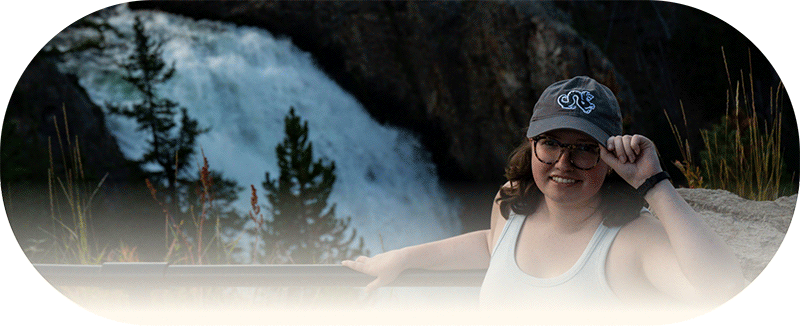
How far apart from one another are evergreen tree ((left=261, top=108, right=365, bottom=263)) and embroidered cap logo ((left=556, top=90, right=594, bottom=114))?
1.32 m

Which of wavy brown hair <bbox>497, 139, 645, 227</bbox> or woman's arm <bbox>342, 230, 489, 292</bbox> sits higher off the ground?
wavy brown hair <bbox>497, 139, 645, 227</bbox>

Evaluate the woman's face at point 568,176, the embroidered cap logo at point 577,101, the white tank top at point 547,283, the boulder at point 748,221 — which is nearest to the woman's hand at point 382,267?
the white tank top at point 547,283

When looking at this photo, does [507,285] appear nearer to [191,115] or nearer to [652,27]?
[652,27]

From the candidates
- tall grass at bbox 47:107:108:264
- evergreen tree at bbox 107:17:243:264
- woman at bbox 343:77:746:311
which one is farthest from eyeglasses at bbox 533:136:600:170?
tall grass at bbox 47:107:108:264

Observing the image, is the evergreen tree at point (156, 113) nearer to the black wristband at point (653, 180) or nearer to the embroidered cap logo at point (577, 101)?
the embroidered cap logo at point (577, 101)

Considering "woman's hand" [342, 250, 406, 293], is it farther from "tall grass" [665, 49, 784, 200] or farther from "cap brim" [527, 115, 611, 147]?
"tall grass" [665, 49, 784, 200]

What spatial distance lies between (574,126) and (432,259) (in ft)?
1.56

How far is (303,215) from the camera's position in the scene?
236 centimetres

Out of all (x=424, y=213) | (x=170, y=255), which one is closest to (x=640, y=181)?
(x=424, y=213)

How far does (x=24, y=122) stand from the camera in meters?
1.71

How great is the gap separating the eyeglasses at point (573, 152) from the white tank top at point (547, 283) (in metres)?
0.12

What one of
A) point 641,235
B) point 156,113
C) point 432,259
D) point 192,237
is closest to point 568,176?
point 641,235

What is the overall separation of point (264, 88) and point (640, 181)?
335 cm

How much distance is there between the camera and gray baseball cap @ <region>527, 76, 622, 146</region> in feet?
2.95
